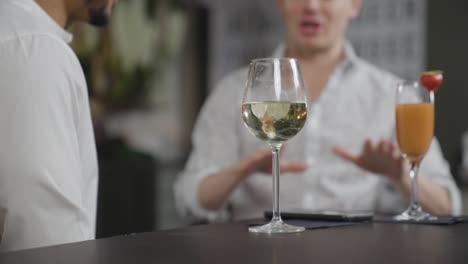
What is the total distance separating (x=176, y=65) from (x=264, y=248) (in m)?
4.54

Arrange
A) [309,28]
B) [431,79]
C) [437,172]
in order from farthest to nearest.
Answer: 1. [309,28]
2. [437,172]
3. [431,79]

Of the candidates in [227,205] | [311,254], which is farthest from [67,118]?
[227,205]

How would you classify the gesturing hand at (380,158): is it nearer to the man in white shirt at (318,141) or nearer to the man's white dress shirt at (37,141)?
the man in white shirt at (318,141)

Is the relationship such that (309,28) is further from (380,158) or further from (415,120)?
(415,120)

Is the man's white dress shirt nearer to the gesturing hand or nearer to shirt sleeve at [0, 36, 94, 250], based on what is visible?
shirt sleeve at [0, 36, 94, 250]

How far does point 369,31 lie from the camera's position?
4.74 meters

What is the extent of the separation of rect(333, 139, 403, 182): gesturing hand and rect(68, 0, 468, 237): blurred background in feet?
7.34

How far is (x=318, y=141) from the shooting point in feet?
8.29

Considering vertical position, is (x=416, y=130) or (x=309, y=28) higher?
(x=309, y=28)

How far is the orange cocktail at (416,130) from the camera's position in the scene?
1493 millimetres

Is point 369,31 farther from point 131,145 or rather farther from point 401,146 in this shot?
point 401,146

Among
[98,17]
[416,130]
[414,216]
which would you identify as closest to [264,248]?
[414,216]

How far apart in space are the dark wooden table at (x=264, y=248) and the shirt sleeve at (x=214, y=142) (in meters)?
1.24

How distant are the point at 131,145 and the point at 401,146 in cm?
380
